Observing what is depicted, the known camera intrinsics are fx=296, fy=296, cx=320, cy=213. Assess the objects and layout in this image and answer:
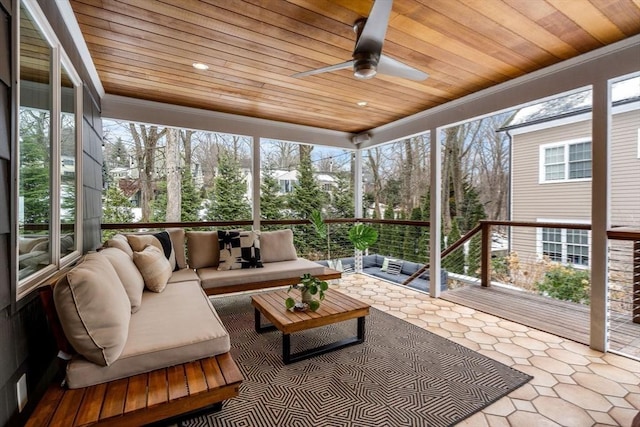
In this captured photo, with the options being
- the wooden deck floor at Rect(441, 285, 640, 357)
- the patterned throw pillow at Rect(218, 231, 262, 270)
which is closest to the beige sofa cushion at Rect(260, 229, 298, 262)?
the patterned throw pillow at Rect(218, 231, 262, 270)

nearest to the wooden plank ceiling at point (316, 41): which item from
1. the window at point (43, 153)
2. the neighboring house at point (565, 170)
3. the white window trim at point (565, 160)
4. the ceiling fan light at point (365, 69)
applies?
the ceiling fan light at point (365, 69)

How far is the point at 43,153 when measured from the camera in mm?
1748

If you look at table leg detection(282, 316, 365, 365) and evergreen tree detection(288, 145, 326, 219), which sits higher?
evergreen tree detection(288, 145, 326, 219)

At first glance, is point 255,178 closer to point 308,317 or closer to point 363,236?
point 363,236

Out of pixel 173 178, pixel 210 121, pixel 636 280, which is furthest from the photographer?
pixel 173 178

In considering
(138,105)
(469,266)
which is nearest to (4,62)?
(138,105)

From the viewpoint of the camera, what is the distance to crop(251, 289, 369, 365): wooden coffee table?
7.31 feet

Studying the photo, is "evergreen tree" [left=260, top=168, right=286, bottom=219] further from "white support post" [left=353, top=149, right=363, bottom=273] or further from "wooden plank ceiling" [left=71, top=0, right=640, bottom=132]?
"wooden plank ceiling" [left=71, top=0, right=640, bottom=132]

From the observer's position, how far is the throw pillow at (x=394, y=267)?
18.7 ft

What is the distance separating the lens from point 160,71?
2.87 metres

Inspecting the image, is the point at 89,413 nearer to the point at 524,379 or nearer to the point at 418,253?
the point at 524,379

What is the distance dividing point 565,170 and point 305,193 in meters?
5.02

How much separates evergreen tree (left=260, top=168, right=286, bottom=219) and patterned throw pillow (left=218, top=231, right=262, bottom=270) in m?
2.50

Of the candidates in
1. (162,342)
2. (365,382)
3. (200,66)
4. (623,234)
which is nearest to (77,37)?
(200,66)
